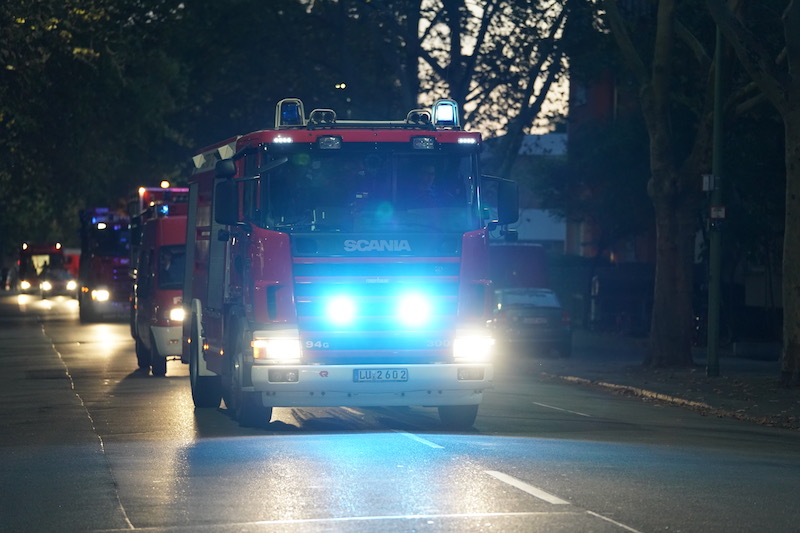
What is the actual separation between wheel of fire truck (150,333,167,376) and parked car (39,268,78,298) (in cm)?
6659

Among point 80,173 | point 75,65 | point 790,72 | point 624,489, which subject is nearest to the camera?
point 624,489

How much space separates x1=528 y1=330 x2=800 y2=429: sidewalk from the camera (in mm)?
18875

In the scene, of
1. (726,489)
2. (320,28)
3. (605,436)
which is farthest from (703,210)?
(726,489)

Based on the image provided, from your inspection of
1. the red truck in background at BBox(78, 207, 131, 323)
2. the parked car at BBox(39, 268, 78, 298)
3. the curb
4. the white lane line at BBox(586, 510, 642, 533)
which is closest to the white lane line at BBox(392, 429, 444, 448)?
the white lane line at BBox(586, 510, 642, 533)

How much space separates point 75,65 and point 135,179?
1016 inches

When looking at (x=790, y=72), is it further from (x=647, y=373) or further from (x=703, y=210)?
(x=703, y=210)

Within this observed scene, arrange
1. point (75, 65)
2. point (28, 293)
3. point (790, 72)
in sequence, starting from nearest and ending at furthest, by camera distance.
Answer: point (790, 72) < point (75, 65) < point (28, 293)

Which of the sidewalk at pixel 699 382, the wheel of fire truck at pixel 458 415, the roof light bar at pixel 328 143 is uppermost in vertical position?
the roof light bar at pixel 328 143

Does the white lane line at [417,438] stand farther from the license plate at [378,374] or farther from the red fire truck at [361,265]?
the license plate at [378,374]

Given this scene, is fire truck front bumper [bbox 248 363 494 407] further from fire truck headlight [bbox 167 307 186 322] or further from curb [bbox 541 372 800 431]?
fire truck headlight [bbox 167 307 186 322]

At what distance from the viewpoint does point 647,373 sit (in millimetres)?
24859

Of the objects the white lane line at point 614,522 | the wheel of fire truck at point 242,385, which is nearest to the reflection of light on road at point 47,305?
the wheel of fire truck at point 242,385

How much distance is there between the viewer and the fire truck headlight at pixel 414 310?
14883 mm

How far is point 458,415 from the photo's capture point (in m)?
15.8
